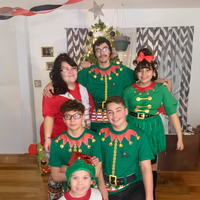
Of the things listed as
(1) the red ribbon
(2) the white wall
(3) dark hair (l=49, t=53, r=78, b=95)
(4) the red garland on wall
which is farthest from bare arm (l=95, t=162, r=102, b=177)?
(2) the white wall

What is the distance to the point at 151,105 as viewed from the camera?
1.59 metres

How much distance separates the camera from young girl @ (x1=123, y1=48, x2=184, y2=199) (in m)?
1.57

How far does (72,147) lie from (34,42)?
2689mm

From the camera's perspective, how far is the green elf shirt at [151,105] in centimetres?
159

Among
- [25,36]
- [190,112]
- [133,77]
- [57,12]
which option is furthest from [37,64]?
[190,112]

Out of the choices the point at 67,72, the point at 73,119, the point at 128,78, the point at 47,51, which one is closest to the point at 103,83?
the point at 128,78

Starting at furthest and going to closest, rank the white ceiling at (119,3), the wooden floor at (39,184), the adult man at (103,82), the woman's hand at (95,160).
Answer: the white ceiling at (119,3) → the wooden floor at (39,184) → the adult man at (103,82) → the woman's hand at (95,160)

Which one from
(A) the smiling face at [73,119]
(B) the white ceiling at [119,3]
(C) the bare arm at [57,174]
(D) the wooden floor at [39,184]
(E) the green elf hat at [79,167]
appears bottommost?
(D) the wooden floor at [39,184]

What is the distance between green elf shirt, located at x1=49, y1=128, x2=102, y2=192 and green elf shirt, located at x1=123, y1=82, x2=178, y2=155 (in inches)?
17.9

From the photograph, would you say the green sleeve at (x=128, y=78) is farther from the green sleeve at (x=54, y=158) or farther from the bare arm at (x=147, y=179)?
the green sleeve at (x=54, y=158)

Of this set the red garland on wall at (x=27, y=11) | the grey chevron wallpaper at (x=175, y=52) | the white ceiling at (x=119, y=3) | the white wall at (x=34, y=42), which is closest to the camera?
the red garland on wall at (x=27, y=11)

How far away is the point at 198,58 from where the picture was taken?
3652 millimetres

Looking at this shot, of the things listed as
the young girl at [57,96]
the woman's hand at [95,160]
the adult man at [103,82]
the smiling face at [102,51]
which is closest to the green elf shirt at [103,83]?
the adult man at [103,82]

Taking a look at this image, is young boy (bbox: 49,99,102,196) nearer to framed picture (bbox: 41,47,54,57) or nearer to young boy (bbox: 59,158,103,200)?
young boy (bbox: 59,158,103,200)
